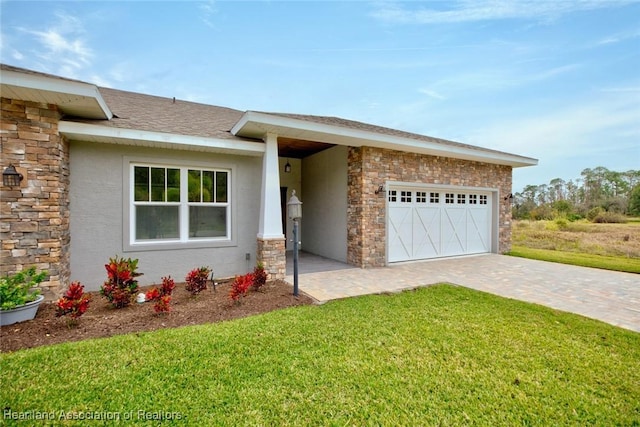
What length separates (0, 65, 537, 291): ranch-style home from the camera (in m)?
4.62

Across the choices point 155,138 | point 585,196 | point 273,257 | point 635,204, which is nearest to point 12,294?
point 155,138

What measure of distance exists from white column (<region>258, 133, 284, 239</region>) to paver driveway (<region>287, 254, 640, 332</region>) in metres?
1.25

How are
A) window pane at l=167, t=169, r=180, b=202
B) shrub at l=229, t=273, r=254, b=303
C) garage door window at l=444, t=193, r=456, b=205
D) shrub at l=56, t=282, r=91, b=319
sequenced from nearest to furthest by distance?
shrub at l=56, t=282, r=91, b=319 < shrub at l=229, t=273, r=254, b=303 < window pane at l=167, t=169, r=180, b=202 < garage door window at l=444, t=193, r=456, b=205

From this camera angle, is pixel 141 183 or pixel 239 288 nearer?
pixel 239 288

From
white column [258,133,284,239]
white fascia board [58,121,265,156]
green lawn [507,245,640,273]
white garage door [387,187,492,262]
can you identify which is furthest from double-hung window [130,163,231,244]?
green lawn [507,245,640,273]

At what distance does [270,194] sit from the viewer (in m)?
6.50

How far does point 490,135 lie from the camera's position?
17.7 meters

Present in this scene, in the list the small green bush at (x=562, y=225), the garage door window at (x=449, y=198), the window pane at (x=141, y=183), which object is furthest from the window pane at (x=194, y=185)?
the small green bush at (x=562, y=225)

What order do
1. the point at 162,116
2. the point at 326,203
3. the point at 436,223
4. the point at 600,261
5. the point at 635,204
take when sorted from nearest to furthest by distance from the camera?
the point at 162,116 < the point at 600,261 < the point at 436,223 < the point at 326,203 < the point at 635,204

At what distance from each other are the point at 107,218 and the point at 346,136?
5452 mm

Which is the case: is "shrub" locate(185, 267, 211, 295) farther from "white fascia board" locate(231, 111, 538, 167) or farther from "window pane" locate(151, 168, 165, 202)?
"white fascia board" locate(231, 111, 538, 167)

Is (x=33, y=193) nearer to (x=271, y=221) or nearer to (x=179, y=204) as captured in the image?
(x=179, y=204)

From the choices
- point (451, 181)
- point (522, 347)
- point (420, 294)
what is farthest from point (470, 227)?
point (522, 347)

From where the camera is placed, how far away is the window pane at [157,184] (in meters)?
6.11
